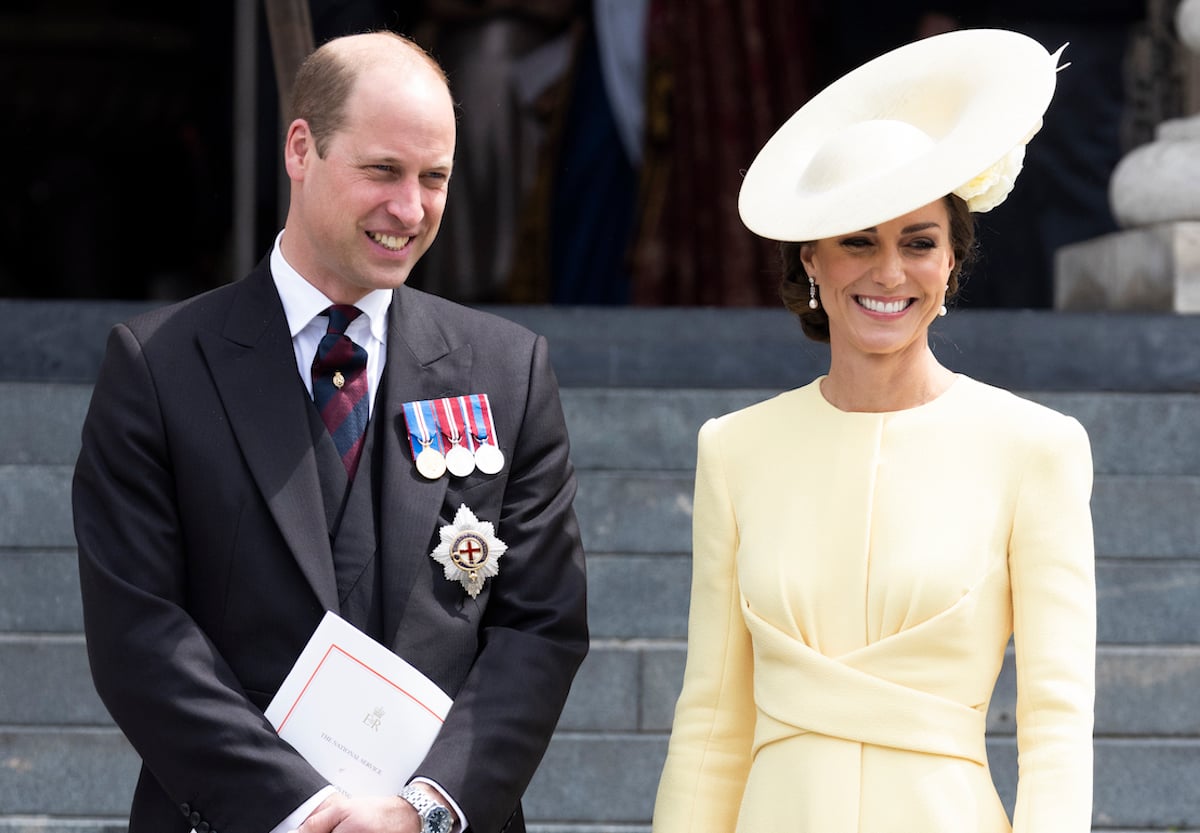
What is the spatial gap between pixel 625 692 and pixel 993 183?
2.33m

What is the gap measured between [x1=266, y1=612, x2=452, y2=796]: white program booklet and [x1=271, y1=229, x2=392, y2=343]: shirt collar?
51cm

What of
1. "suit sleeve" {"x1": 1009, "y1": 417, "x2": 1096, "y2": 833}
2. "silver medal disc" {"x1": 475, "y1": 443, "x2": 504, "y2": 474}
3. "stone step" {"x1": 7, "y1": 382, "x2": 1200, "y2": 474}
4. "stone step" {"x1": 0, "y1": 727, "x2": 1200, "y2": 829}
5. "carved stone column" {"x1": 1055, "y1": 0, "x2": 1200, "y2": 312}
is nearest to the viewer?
"suit sleeve" {"x1": 1009, "y1": 417, "x2": 1096, "y2": 833}

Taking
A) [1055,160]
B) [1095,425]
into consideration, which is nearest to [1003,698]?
[1095,425]

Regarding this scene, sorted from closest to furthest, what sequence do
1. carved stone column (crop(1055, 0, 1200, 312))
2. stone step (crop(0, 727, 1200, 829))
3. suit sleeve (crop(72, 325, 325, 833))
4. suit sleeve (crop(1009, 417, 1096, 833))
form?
suit sleeve (crop(1009, 417, 1096, 833))
suit sleeve (crop(72, 325, 325, 833))
stone step (crop(0, 727, 1200, 829))
carved stone column (crop(1055, 0, 1200, 312))

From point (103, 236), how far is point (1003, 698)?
6496mm

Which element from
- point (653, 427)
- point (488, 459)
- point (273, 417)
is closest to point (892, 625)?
point (488, 459)

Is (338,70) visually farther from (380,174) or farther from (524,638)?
(524,638)

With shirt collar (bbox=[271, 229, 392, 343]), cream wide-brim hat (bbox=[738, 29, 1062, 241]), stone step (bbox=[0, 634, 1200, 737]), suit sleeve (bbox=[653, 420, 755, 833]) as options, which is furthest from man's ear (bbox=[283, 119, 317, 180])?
stone step (bbox=[0, 634, 1200, 737])

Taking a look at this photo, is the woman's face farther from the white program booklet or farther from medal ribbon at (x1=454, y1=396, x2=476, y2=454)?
the white program booklet

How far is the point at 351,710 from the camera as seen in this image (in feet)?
9.00

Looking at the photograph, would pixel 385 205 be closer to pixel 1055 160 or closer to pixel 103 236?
pixel 1055 160

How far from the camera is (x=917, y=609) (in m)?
2.70

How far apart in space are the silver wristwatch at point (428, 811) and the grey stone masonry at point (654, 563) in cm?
197

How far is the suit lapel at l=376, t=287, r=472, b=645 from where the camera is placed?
111 inches
